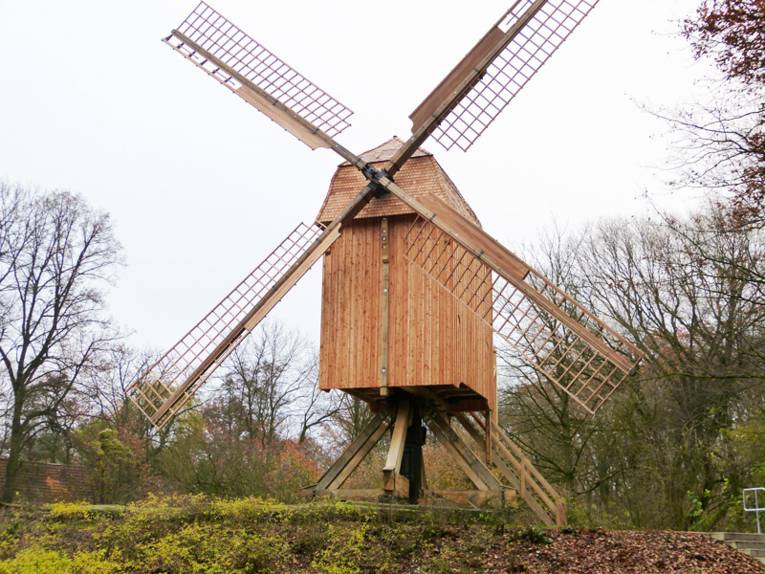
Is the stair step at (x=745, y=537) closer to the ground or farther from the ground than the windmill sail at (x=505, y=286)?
closer to the ground

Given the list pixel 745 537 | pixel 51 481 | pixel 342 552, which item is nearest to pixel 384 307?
pixel 342 552

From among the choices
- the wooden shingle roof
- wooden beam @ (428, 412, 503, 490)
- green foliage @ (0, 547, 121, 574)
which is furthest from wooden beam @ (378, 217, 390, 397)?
green foliage @ (0, 547, 121, 574)

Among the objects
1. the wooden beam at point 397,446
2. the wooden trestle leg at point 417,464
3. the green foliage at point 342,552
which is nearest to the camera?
the green foliage at point 342,552

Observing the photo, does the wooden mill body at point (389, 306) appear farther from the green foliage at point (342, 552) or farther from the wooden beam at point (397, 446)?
the green foliage at point (342, 552)

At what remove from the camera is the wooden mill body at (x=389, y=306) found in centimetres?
1246

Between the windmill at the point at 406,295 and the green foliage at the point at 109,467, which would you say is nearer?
the windmill at the point at 406,295

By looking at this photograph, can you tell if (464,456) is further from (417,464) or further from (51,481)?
(51,481)

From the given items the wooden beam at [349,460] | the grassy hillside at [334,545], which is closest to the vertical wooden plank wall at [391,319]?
the wooden beam at [349,460]

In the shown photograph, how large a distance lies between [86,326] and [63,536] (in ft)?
35.1

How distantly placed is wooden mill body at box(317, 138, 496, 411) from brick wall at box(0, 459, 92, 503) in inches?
431

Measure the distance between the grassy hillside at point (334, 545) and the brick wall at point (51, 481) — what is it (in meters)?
9.52

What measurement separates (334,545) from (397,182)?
592 cm

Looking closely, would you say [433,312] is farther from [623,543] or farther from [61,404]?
[61,404]

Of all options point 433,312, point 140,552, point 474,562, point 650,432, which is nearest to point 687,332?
point 650,432
